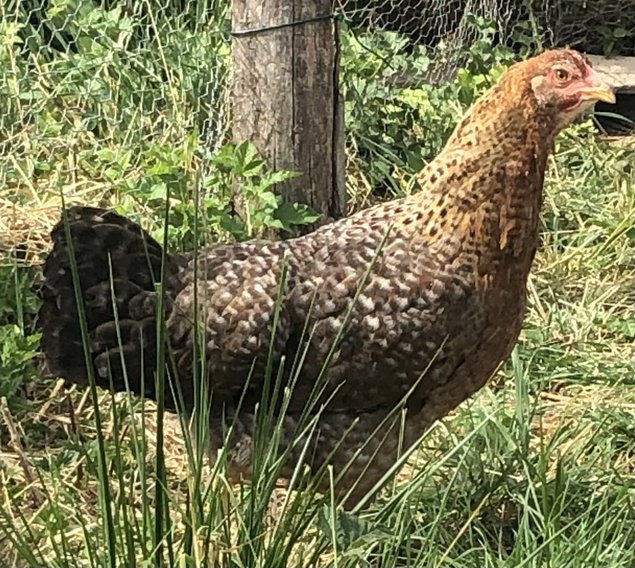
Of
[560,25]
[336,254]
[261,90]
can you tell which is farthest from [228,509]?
[560,25]

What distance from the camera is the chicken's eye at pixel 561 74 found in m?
2.82

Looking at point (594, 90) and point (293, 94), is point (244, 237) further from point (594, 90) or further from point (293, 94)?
point (594, 90)

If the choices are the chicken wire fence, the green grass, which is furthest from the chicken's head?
the chicken wire fence

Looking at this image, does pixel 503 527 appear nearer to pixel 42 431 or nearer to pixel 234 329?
pixel 234 329

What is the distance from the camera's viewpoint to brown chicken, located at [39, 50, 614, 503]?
2.74 meters

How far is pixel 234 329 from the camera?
2738mm

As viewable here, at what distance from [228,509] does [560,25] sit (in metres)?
4.28

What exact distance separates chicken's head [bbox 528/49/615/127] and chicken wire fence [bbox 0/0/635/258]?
1.58m

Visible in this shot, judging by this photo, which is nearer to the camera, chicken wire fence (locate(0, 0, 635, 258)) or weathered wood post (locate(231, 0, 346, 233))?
weathered wood post (locate(231, 0, 346, 233))

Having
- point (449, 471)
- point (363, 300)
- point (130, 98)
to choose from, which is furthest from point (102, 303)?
point (130, 98)

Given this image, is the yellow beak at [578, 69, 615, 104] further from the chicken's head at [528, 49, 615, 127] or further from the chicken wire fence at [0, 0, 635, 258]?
the chicken wire fence at [0, 0, 635, 258]

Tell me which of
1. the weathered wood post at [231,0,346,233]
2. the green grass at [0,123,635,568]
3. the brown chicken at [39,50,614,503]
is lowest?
the green grass at [0,123,635,568]

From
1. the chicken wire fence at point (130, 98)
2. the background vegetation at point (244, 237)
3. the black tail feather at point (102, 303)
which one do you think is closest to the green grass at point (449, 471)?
the background vegetation at point (244, 237)

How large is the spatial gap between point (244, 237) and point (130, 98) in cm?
113
